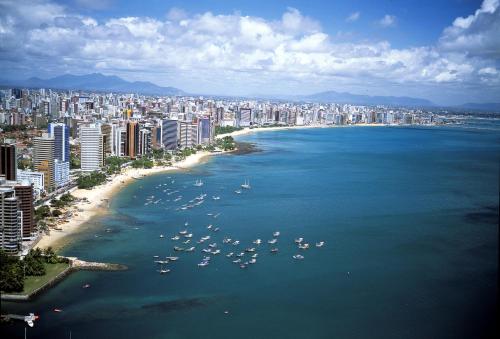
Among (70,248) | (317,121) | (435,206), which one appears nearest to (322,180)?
(435,206)

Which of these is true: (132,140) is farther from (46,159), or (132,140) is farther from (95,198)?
(95,198)

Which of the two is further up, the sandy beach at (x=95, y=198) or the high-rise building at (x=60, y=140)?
the high-rise building at (x=60, y=140)

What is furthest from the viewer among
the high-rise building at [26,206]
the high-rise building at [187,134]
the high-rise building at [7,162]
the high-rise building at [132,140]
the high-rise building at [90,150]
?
the high-rise building at [187,134]

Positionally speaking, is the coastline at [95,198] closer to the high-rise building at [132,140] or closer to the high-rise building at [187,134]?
the high-rise building at [132,140]

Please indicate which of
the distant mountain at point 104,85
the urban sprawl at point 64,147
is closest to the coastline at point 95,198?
the urban sprawl at point 64,147

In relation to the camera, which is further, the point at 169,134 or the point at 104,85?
the point at 104,85

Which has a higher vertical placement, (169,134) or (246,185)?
(169,134)

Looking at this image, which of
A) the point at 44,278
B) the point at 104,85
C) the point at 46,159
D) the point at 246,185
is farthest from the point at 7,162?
the point at 104,85
